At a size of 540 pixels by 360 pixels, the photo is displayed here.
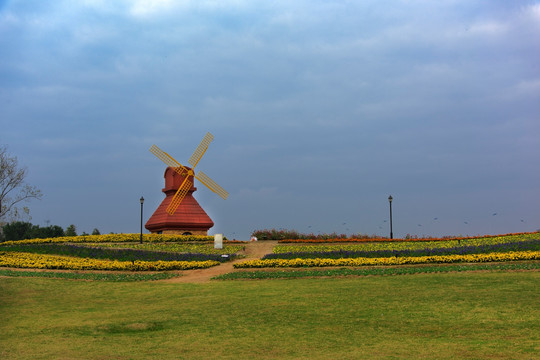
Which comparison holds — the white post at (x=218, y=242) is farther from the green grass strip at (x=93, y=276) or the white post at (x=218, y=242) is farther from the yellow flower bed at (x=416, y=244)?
the green grass strip at (x=93, y=276)

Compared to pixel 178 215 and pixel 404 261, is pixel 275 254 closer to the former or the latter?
pixel 404 261

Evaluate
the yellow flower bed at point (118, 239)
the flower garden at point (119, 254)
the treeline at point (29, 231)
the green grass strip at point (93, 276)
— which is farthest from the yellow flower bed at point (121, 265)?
the treeline at point (29, 231)

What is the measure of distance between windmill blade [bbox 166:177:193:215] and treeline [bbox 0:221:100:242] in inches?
446

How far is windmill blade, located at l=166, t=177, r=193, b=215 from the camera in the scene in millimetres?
37406

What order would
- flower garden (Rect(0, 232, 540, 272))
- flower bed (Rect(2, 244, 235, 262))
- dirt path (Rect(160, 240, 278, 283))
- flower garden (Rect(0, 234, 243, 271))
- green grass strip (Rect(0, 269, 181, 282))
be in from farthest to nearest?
flower bed (Rect(2, 244, 235, 262)) → flower garden (Rect(0, 234, 243, 271)) → flower garden (Rect(0, 232, 540, 272)) → green grass strip (Rect(0, 269, 181, 282)) → dirt path (Rect(160, 240, 278, 283))

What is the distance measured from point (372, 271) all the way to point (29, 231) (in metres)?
38.8

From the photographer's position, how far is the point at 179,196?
3791 centimetres

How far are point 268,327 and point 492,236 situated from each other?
23638 millimetres

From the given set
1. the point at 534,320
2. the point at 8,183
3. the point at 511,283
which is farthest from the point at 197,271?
the point at 8,183

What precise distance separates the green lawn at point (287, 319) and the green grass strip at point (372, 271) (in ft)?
2.85

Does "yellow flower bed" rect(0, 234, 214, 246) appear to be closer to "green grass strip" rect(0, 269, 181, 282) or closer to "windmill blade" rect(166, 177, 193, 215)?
"windmill blade" rect(166, 177, 193, 215)

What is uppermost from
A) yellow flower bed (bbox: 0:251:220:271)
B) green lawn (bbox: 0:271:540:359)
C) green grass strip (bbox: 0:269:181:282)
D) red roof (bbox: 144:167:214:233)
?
red roof (bbox: 144:167:214:233)

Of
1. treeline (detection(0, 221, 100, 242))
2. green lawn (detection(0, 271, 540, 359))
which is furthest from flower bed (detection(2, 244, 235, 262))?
treeline (detection(0, 221, 100, 242))

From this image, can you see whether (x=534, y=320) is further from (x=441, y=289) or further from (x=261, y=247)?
(x=261, y=247)
